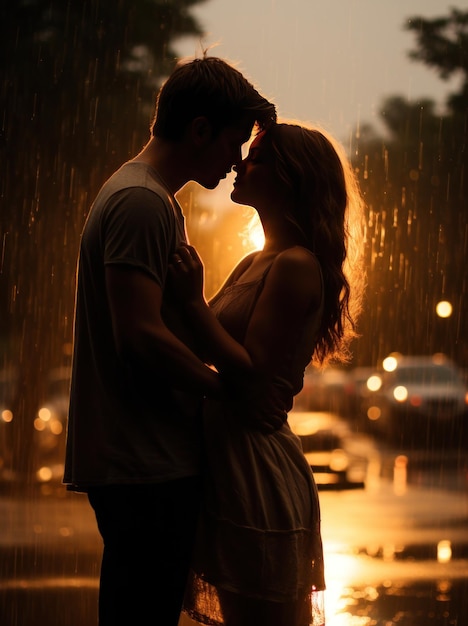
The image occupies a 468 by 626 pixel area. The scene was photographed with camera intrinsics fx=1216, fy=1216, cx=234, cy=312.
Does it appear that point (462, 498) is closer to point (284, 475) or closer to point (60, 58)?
point (60, 58)

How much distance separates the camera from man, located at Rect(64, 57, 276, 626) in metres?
3.04

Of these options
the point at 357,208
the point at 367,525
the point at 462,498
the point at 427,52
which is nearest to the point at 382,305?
the point at 427,52

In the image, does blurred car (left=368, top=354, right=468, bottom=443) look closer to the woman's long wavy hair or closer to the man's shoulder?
the woman's long wavy hair

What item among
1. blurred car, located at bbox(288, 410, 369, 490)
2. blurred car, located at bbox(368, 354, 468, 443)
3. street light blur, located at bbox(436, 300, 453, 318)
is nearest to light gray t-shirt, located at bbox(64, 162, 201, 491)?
blurred car, located at bbox(288, 410, 369, 490)

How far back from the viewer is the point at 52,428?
62.5ft

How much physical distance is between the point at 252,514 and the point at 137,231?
86 centimetres

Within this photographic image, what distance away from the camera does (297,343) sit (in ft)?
11.2

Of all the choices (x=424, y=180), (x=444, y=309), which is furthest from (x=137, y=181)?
(x=444, y=309)

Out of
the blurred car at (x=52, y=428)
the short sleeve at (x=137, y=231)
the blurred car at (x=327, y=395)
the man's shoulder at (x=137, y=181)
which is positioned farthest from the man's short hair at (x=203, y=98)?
the blurred car at (x=327, y=395)

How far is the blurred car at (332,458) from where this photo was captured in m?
15.0

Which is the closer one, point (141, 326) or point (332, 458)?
point (141, 326)

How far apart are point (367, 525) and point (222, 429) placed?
7.84 meters

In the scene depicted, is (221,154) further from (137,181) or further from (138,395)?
(138,395)

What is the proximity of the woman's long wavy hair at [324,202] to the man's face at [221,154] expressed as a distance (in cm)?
15
